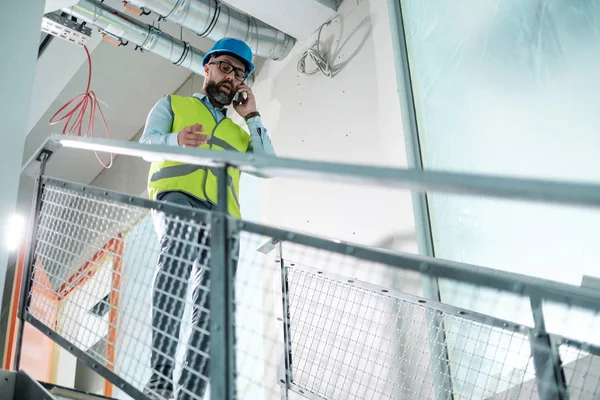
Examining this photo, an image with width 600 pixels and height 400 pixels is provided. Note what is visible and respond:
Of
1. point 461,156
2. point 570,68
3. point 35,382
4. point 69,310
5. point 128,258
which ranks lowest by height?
point 35,382

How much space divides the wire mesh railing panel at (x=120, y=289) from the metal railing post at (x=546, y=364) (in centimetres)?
109

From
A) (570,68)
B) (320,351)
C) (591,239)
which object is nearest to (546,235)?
(591,239)

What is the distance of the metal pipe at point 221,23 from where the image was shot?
4715mm

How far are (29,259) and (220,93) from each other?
1.22 metres

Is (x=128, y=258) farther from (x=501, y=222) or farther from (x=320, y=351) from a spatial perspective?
(x=501, y=222)

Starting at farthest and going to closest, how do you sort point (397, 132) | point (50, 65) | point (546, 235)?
point (50, 65) < point (397, 132) < point (546, 235)

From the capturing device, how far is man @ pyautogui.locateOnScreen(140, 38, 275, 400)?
6.73 feet

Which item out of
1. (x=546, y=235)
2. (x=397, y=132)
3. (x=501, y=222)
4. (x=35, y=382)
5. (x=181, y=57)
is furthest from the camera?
(x=181, y=57)

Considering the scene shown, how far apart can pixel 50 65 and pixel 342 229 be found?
332 centimetres

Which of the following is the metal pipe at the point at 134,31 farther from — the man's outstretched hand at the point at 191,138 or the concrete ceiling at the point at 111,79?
the man's outstretched hand at the point at 191,138

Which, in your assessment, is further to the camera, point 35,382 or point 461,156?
point 461,156

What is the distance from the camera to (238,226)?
1.73 metres

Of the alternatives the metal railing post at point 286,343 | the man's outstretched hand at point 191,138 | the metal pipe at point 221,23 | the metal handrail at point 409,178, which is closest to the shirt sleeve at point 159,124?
the man's outstretched hand at point 191,138

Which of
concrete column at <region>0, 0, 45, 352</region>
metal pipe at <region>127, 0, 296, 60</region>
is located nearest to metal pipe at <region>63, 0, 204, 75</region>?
metal pipe at <region>127, 0, 296, 60</region>
